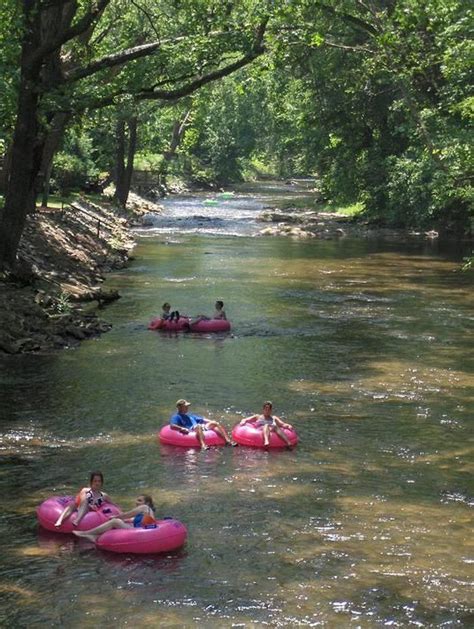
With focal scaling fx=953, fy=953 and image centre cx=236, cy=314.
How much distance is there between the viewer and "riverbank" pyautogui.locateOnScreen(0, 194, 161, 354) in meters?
22.5

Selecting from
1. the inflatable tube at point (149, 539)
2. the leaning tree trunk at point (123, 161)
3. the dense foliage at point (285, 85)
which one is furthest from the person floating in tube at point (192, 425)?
the leaning tree trunk at point (123, 161)

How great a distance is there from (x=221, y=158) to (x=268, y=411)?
7529cm

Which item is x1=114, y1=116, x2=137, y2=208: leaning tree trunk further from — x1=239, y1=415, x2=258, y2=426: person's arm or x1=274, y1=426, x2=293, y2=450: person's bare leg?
x1=274, y1=426, x2=293, y2=450: person's bare leg

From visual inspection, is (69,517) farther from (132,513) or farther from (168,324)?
(168,324)

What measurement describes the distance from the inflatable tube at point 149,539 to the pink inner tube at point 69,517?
46 centimetres

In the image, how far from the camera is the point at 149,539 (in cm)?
1143

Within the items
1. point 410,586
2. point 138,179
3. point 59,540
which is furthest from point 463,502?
point 138,179

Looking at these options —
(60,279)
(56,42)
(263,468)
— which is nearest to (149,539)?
(263,468)

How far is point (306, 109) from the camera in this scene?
5119cm

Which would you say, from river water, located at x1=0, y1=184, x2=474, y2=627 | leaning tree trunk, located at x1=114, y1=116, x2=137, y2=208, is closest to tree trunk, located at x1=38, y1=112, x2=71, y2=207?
river water, located at x1=0, y1=184, x2=474, y2=627

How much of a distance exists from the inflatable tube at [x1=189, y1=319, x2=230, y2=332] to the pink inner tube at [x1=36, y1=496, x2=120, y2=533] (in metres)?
A: 12.5

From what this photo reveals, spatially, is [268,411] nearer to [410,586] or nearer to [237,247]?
[410,586]

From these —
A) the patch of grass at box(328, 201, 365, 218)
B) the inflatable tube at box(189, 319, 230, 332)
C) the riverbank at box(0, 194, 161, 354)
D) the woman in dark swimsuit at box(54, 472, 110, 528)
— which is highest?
the patch of grass at box(328, 201, 365, 218)

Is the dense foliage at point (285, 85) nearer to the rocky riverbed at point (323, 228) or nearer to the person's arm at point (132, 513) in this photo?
the rocky riverbed at point (323, 228)
